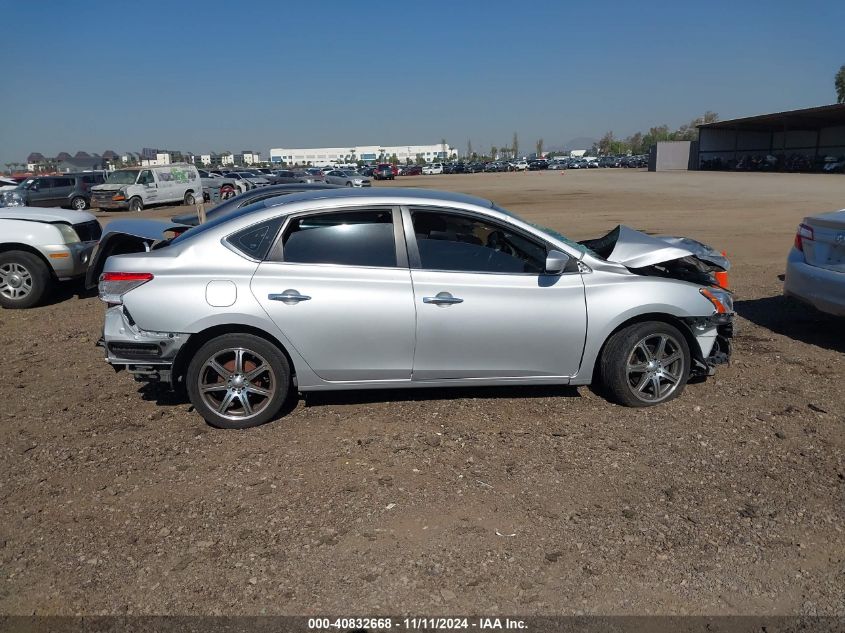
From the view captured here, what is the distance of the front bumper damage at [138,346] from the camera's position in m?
4.77

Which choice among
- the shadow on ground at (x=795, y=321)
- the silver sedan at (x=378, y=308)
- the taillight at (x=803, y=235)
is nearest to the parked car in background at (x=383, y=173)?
the shadow on ground at (x=795, y=321)

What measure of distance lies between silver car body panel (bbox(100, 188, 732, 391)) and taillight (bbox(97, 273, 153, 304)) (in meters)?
0.05

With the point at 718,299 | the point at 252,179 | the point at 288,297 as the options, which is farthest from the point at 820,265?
the point at 252,179

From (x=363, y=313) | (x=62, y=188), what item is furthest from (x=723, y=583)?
(x=62, y=188)

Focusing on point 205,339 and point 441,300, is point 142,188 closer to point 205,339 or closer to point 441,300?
point 205,339

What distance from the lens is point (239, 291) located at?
4719mm

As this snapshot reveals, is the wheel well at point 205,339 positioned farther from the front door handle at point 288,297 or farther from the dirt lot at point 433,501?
the dirt lot at point 433,501

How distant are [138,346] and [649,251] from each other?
152 inches

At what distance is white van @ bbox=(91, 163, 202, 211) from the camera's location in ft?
91.6

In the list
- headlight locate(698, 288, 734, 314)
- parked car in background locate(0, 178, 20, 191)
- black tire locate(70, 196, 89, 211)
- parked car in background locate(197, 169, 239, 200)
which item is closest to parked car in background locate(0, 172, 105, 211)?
black tire locate(70, 196, 89, 211)

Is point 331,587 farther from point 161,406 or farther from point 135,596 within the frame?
point 161,406

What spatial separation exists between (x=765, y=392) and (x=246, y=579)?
4.26 metres

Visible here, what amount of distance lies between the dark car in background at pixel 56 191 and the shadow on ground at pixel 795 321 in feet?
89.5

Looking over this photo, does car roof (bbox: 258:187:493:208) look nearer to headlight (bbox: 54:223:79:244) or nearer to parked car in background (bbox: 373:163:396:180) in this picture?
headlight (bbox: 54:223:79:244)
